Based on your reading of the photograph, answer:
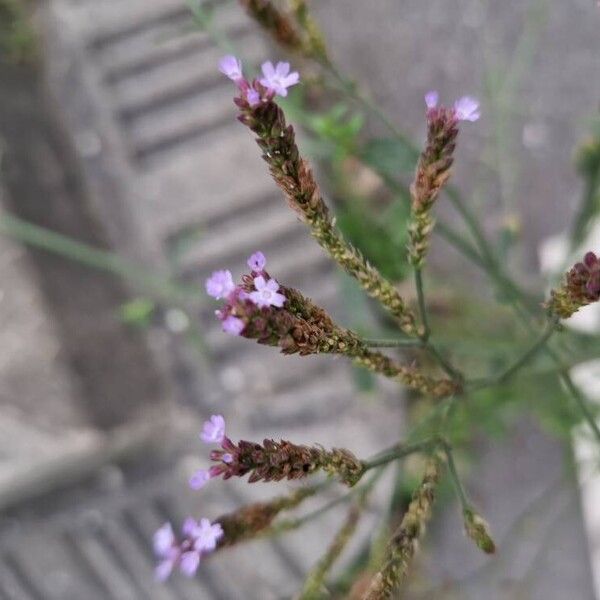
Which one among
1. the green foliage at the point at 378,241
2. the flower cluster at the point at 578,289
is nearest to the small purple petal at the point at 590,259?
the flower cluster at the point at 578,289

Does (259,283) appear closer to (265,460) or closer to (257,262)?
(257,262)

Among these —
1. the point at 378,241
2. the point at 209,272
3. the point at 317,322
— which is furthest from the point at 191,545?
the point at 209,272

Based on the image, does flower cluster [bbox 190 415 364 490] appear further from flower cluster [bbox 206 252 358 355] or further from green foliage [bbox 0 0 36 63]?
green foliage [bbox 0 0 36 63]

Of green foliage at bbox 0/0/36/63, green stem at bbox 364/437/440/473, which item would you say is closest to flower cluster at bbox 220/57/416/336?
green stem at bbox 364/437/440/473

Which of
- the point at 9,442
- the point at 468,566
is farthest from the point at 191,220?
the point at 468,566

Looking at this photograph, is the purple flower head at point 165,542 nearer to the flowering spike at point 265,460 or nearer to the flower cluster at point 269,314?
the flowering spike at point 265,460
